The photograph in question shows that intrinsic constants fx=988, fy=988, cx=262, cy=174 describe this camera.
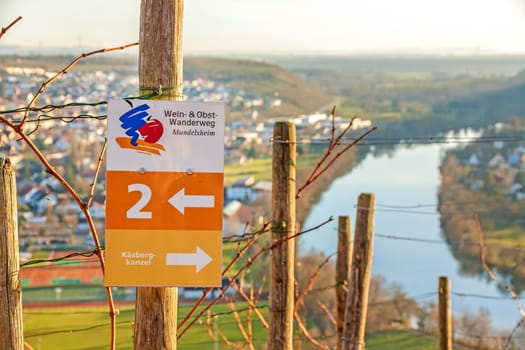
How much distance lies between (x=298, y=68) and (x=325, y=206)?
15.6 m

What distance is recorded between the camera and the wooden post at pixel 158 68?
3.06m

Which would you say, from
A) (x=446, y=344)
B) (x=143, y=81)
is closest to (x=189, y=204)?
(x=143, y=81)

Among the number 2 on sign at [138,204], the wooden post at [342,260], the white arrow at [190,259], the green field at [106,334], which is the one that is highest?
the number 2 on sign at [138,204]

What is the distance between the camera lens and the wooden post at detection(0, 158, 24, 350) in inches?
131

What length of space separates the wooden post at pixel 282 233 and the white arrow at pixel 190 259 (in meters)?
1.57

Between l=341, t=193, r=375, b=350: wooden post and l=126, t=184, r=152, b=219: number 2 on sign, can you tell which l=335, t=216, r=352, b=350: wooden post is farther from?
l=126, t=184, r=152, b=219: number 2 on sign

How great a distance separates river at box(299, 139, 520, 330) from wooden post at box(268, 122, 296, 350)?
1193cm

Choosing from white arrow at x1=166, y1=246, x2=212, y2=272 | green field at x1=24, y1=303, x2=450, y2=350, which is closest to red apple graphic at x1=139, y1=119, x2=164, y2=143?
white arrow at x1=166, y1=246, x2=212, y2=272

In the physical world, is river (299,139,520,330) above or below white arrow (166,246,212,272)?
below

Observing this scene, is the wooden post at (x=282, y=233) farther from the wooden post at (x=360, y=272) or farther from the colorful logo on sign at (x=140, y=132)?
the colorful logo on sign at (x=140, y=132)

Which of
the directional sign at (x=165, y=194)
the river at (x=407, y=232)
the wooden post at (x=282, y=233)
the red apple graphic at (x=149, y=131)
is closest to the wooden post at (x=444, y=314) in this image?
the wooden post at (x=282, y=233)

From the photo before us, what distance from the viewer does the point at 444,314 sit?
690cm

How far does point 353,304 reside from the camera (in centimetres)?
557

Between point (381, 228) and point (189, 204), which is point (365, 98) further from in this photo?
point (189, 204)
